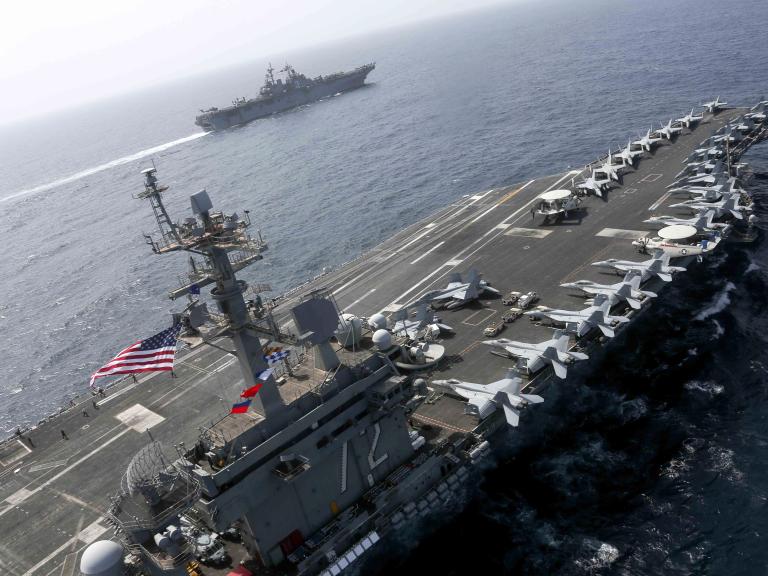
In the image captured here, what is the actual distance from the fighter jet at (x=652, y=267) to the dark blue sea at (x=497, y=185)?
4.11 meters

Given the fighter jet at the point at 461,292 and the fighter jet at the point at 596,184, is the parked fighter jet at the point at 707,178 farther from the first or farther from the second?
the fighter jet at the point at 461,292

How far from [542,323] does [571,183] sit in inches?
1349

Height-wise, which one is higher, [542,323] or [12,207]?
[12,207]

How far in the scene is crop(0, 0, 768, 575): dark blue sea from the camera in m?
31.3

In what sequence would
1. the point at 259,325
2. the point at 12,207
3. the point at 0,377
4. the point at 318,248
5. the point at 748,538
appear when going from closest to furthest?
the point at 259,325, the point at 748,538, the point at 0,377, the point at 318,248, the point at 12,207

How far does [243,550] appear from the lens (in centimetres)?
2902

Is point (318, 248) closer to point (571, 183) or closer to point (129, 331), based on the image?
point (129, 331)

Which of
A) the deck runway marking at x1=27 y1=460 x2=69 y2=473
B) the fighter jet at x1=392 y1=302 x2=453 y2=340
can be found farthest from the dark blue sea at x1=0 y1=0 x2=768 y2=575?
the deck runway marking at x1=27 y1=460 x2=69 y2=473

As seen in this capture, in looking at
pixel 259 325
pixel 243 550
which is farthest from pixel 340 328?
pixel 243 550

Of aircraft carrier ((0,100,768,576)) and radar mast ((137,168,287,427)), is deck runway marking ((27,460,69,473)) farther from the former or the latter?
radar mast ((137,168,287,427))

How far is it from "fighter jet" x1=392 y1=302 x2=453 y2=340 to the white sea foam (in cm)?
14210

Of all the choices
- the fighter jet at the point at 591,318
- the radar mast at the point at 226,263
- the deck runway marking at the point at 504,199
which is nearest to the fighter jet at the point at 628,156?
the deck runway marking at the point at 504,199

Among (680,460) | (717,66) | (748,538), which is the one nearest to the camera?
(748,538)

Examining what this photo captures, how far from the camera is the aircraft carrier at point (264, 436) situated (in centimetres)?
2508
